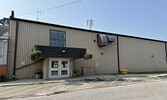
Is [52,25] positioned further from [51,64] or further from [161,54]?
[161,54]

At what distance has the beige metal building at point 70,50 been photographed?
41.8 feet

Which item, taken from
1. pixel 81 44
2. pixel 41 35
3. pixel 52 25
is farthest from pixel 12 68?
pixel 81 44

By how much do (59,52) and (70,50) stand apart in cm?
134

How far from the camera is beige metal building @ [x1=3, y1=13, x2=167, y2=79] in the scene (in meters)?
12.8

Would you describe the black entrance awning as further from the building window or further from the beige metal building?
the building window

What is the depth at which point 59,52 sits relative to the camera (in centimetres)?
1272

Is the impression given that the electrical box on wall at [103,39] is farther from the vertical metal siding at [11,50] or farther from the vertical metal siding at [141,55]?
the vertical metal siding at [11,50]

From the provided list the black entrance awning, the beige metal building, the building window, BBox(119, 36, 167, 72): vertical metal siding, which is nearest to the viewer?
the black entrance awning

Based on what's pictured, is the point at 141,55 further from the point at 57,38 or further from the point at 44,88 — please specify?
the point at 44,88

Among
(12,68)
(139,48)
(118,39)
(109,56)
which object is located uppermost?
(118,39)

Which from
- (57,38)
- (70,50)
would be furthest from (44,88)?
(57,38)

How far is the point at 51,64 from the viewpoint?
515 inches

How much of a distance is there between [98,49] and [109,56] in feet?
7.88

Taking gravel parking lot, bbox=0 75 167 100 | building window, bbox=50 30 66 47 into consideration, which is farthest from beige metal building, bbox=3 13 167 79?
gravel parking lot, bbox=0 75 167 100
